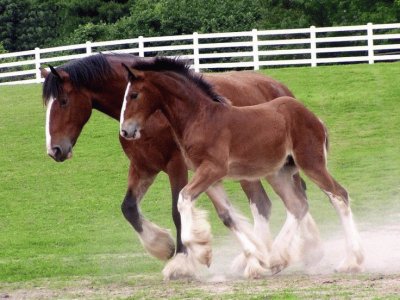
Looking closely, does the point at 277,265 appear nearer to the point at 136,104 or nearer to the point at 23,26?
the point at 136,104

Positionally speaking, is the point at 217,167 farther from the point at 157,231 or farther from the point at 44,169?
the point at 44,169

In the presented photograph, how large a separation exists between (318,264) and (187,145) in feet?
7.53

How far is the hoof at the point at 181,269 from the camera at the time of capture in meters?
11.9

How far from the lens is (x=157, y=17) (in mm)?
46188

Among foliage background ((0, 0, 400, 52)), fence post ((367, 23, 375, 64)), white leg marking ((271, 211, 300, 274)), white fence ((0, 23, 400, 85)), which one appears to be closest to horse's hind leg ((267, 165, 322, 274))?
white leg marking ((271, 211, 300, 274))

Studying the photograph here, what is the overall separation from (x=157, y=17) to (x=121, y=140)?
34.2 metres

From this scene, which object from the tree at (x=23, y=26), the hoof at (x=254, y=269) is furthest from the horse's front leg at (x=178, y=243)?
the tree at (x=23, y=26)

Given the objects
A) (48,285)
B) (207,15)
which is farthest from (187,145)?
(207,15)

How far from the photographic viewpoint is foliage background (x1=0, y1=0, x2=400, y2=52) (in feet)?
153

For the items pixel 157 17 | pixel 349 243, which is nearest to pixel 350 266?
pixel 349 243

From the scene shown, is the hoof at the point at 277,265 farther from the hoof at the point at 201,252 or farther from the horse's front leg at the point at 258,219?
the hoof at the point at 201,252

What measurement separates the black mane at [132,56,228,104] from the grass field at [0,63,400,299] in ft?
6.11

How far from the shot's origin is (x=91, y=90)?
12.5 metres

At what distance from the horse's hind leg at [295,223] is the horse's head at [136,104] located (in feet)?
5.91
